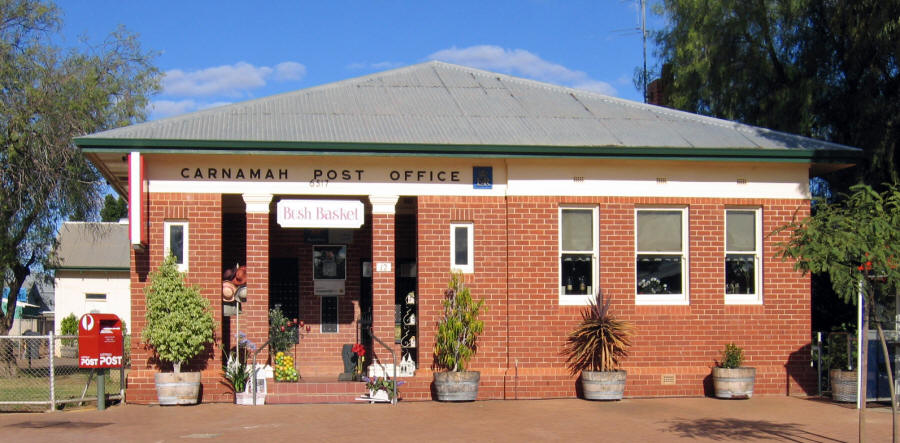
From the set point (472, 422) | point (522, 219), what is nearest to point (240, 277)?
point (522, 219)

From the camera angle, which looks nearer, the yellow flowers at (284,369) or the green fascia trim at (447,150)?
the green fascia trim at (447,150)

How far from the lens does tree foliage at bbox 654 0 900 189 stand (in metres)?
19.5

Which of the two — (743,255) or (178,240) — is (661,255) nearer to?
(743,255)

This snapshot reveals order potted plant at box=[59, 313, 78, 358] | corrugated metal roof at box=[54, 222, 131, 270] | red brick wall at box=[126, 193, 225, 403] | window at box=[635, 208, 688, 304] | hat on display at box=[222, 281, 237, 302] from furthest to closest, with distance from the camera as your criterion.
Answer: corrugated metal roof at box=[54, 222, 131, 270] → potted plant at box=[59, 313, 78, 358] → hat on display at box=[222, 281, 237, 302] → window at box=[635, 208, 688, 304] → red brick wall at box=[126, 193, 225, 403]

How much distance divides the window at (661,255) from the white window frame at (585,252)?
0.74 m

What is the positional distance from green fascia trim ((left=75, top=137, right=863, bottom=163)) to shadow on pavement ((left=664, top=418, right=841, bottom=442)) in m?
4.81

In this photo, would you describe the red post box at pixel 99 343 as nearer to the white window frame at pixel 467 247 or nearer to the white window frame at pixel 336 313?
the white window frame at pixel 336 313

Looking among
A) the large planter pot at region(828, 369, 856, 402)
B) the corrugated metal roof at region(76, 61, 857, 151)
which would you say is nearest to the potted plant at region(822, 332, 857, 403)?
the large planter pot at region(828, 369, 856, 402)

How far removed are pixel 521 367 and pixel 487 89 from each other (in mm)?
6055

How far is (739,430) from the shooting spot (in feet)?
41.5

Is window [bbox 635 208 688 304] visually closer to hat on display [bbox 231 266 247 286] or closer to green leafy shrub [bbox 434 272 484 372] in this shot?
green leafy shrub [bbox 434 272 484 372]

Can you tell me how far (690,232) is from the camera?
54.4 ft

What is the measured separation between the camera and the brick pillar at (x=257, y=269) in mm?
15648

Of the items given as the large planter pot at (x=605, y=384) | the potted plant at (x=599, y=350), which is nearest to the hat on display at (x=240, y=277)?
the potted plant at (x=599, y=350)
